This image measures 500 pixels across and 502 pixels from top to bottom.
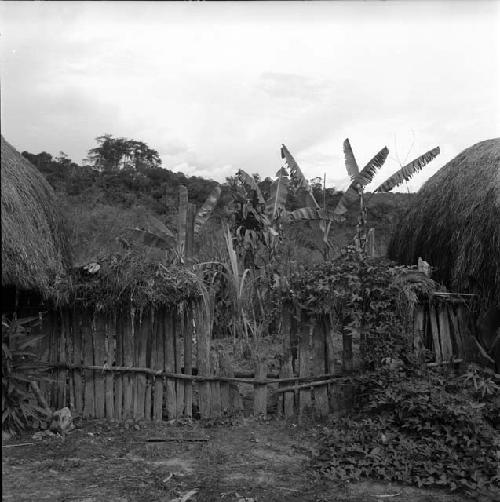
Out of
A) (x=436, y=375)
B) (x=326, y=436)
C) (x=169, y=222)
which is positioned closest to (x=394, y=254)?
(x=436, y=375)

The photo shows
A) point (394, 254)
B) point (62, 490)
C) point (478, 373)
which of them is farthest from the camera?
point (394, 254)

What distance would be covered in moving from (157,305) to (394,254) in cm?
461

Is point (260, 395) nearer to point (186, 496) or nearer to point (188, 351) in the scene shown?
point (188, 351)

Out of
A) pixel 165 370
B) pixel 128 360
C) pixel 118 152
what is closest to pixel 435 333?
pixel 165 370

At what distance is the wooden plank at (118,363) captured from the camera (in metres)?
5.61

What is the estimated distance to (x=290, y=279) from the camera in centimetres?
575

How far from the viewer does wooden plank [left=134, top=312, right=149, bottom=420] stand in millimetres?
5605

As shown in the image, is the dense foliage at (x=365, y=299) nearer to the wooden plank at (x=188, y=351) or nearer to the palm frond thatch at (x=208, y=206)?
the wooden plank at (x=188, y=351)

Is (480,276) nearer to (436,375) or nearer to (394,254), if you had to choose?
(436,375)

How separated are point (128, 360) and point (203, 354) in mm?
796

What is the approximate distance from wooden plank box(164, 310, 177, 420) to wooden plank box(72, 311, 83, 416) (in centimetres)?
92

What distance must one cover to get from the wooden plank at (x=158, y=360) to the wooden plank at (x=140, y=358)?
0.34 feet

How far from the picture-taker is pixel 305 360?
5.67m

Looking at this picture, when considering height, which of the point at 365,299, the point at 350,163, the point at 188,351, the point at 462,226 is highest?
the point at 350,163
